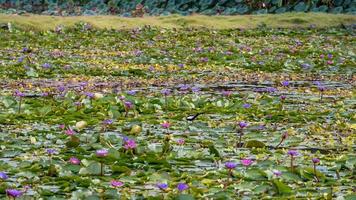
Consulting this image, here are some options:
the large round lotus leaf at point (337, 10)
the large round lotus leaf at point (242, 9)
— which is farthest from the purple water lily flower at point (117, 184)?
the large round lotus leaf at point (242, 9)

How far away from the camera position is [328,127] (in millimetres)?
4871

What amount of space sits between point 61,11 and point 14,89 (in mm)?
15035

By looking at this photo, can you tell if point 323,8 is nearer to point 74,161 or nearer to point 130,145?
point 130,145

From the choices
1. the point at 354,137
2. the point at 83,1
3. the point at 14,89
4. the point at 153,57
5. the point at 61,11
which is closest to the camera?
the point at 354,137

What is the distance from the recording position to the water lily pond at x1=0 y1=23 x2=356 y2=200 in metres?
3.37

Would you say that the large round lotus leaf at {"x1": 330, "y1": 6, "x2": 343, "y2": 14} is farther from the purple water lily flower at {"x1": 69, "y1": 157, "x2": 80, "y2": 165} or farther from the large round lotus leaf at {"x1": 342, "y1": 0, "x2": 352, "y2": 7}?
the purple water lily flower at {"x1": 69, "y1": 157, "x2": 80, "y2": 165}

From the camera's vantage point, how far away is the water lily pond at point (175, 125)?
3369 mm

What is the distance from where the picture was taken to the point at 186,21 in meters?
15.2

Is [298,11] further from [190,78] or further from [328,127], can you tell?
[328,127]

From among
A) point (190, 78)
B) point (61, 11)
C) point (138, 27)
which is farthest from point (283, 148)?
point (61, 11)

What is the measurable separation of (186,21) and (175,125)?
10.4m

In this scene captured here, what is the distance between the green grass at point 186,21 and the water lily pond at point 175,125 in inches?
124

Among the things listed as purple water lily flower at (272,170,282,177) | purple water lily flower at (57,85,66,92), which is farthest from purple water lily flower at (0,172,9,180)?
purple water lily flower at (57,85,66,92)

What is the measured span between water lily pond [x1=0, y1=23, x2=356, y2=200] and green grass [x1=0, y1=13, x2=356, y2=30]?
3.14 meters
